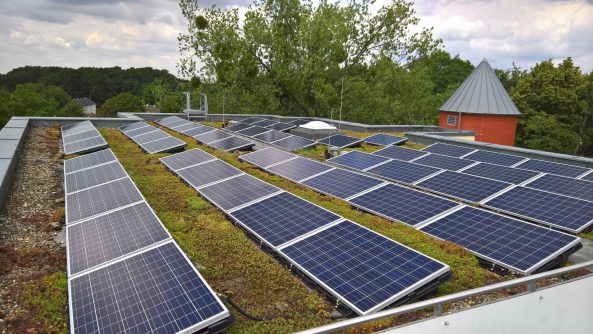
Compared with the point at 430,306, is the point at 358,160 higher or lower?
higher

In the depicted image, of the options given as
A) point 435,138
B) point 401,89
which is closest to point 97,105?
point 401,89

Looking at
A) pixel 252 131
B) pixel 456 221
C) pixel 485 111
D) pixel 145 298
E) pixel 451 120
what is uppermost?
pixel 485 111

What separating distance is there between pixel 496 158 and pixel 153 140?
18.3 metres

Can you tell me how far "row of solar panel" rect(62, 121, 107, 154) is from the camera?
18312 mm

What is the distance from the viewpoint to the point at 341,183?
13219mm

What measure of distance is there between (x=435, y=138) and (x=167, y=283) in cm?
2208

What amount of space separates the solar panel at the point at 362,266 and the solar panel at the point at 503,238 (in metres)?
2.05

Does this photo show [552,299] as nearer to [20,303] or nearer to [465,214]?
[465,214]

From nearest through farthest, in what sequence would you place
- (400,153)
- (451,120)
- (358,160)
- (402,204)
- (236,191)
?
1. (402,204)
2. (236,191)
3. (358,160)
4. (400,153)
5. (451,120)

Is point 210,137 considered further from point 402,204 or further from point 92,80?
point 92,80

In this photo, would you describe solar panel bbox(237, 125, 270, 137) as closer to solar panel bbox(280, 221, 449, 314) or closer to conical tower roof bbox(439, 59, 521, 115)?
solar panel bbox(280, 221, 449, 314)

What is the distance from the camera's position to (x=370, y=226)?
34.0 feet

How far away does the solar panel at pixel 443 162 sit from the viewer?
16.2 metres

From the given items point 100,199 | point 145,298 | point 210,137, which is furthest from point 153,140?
point 145,298
